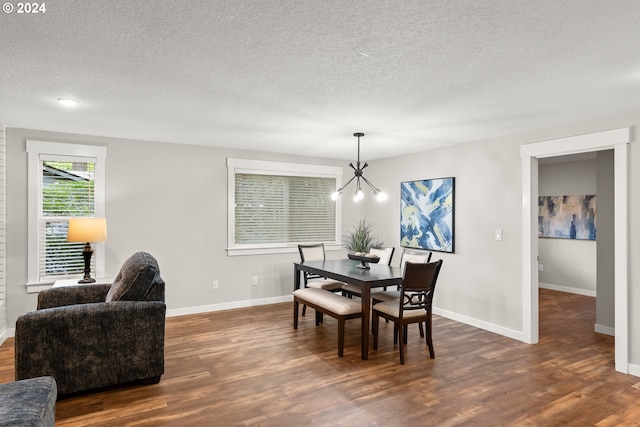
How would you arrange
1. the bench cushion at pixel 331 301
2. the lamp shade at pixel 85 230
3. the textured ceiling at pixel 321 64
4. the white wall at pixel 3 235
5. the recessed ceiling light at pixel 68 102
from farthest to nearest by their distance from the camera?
the white wall at pixel 3 235 → the lamp shade at pixel 85 230 → the bench cushion at pixel 331 301 → the recessed ceiling light at pixel 68 102 → the textured ceiling at pixel 321 64

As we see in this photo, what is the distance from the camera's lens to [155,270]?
10.3 ft

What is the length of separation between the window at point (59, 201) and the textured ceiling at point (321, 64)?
45cm

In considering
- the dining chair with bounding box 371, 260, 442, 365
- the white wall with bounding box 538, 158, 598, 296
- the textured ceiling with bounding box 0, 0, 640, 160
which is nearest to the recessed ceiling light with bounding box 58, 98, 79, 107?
the textured ceiling with bounding box 0, 0, 640, 160

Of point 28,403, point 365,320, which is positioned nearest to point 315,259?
point 365,320

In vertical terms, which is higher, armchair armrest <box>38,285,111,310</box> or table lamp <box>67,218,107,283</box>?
table lamp <box>67,218,107,283</box>

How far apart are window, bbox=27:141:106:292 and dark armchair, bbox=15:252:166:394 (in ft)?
5.45

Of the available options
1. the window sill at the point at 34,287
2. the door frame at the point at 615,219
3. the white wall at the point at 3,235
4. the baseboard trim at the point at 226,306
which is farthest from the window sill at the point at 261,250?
the door frame at the point at 615,219

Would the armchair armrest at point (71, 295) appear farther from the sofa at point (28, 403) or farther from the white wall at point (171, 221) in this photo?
the sofa at point (28, 403)

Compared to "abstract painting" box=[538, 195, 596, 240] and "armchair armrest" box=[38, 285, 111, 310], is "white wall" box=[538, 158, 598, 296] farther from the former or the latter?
"armchair armrest" box=[38, 285, 111, 310]

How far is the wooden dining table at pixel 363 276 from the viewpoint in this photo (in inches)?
139

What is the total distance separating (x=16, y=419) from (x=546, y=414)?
3.05 metres

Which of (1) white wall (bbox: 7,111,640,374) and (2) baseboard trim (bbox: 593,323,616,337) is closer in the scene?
(1) white wall (bbox: 7,111,640,374)

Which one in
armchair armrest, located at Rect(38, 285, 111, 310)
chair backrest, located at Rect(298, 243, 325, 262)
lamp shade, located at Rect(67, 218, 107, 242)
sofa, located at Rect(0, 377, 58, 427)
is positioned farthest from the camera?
chair backrest, located at Rect(298, 243, 325, 262)

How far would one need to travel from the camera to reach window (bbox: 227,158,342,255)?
5344mm
